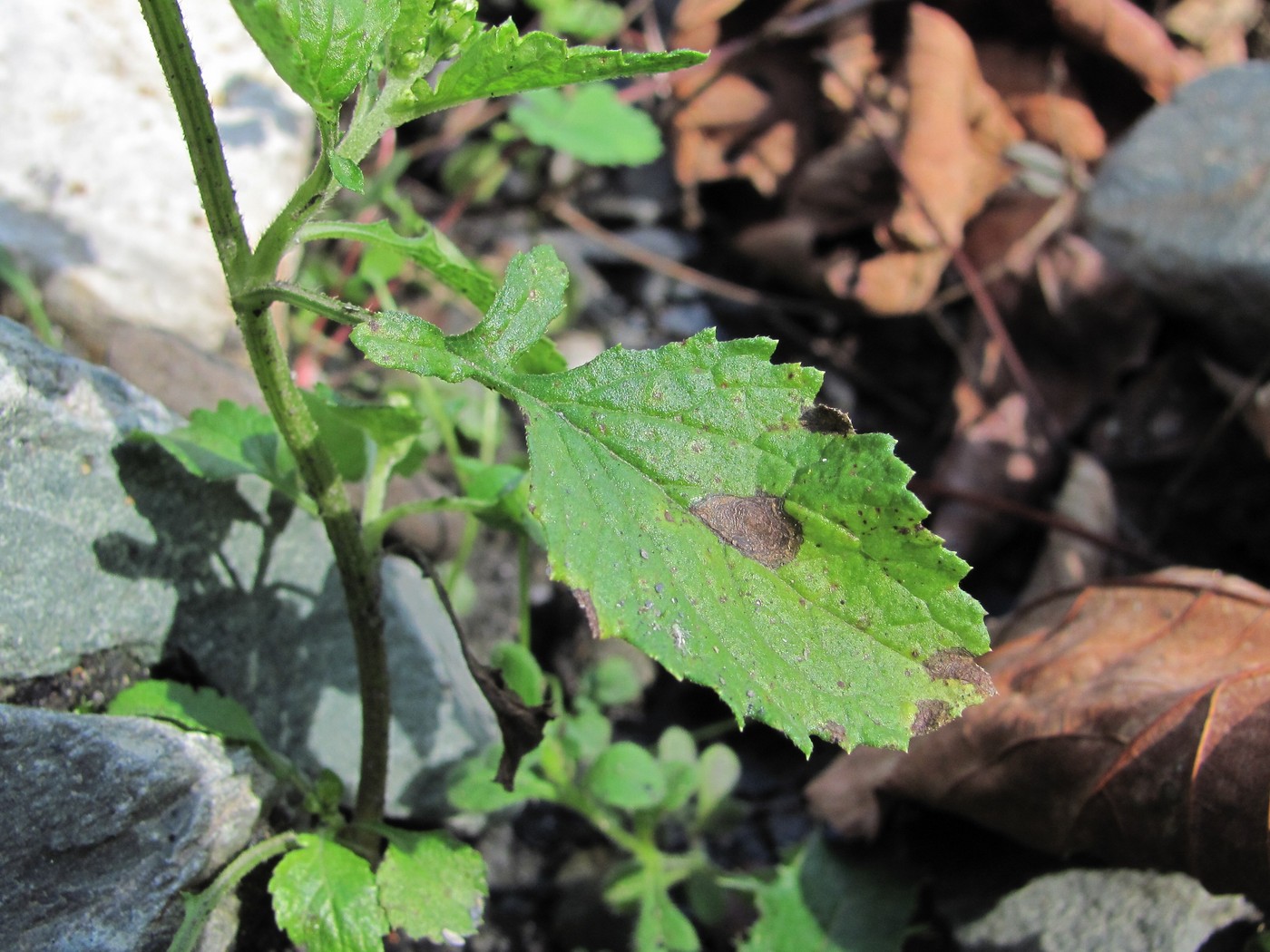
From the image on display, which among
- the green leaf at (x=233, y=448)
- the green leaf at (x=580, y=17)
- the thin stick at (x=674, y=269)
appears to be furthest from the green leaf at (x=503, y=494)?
the green leaf at (x=580, y=17)

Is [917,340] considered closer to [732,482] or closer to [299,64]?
[732,482]

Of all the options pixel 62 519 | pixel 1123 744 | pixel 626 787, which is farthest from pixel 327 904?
pixel 1123 744

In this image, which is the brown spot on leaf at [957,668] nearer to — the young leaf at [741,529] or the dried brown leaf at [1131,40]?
the young leaf at [741,529]

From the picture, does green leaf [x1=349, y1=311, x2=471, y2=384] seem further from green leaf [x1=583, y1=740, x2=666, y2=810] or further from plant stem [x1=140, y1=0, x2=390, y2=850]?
Answer: green leaf [x1=583, y1=740, x2=666, y2=810]

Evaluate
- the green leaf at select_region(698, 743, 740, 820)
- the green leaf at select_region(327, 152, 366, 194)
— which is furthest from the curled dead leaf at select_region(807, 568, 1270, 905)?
the green leaf at select_region(327, 152, 366, 194)

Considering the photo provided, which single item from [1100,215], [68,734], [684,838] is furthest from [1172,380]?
[68,734]
